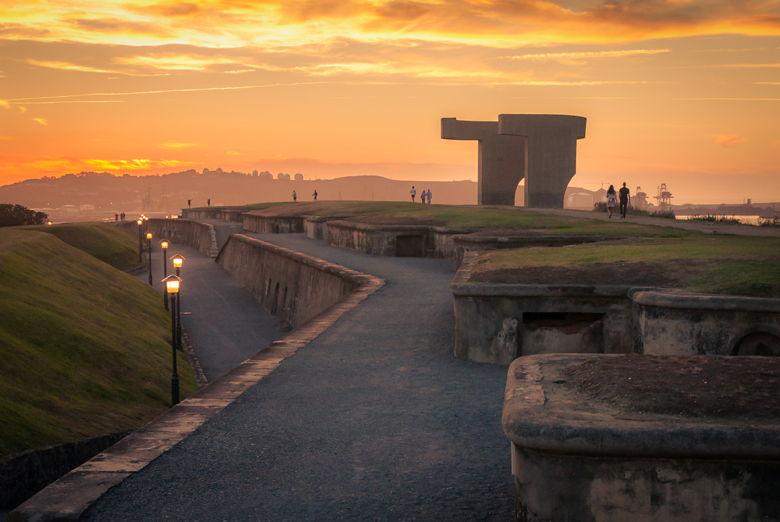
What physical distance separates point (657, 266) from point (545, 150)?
4216 centimetres

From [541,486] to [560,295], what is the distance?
24.0 feet

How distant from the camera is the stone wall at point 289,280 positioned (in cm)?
2476

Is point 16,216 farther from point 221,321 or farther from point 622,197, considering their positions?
point 622,197

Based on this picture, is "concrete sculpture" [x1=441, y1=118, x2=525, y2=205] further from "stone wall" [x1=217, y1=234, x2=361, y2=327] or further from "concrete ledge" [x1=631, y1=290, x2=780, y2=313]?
"concrete ledge" [x1=631, y1=290, x2=780, y2=313]

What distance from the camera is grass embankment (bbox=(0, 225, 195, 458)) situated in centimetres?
1635

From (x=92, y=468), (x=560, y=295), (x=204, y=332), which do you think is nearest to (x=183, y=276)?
(x=204, y=332)

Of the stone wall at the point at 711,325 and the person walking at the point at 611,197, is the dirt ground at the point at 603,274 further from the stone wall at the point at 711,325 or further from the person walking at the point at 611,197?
the person walking at the point at 611,197


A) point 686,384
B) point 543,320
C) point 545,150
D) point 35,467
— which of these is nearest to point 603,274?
point 543,320

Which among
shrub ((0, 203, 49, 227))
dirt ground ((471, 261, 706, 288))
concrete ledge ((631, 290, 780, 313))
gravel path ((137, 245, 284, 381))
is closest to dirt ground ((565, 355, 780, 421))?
concrete ledge ((631, 290, 780, 313))

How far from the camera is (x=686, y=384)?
635 cm

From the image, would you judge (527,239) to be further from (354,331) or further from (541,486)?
(541,486)

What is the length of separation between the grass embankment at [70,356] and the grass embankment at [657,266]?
8676mm

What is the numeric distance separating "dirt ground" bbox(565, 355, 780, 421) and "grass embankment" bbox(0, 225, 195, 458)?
11.3 meters

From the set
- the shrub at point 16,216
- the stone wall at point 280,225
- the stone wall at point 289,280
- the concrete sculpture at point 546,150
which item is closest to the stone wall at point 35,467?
the stone wall at point 289,280
